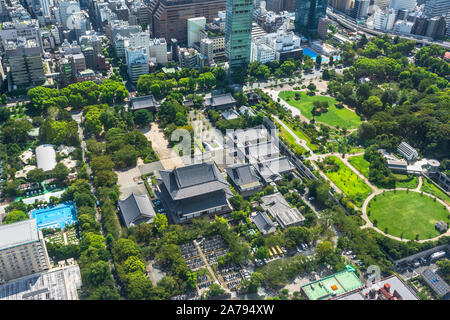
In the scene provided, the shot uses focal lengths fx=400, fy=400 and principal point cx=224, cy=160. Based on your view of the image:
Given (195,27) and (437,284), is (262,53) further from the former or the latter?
(437,284)

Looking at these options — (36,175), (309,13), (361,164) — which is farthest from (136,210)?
(309,13)

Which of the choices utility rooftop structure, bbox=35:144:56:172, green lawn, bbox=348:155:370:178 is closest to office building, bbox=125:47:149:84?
utility rooftop structure, bbox=35:144:56:172

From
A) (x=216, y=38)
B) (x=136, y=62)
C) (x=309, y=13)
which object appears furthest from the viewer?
(x=309, y=13)

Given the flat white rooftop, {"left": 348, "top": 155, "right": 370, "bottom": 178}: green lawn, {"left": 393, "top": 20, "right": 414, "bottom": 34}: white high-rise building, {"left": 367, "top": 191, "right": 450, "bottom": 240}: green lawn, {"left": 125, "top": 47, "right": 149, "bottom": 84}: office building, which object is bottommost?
{"left": 367, "top": 191, "right": 450, "bottom": 240}: green lawn

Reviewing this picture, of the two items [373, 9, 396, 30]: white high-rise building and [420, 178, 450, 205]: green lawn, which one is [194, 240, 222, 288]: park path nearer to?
[420, 178, 450, 205]: green lawn

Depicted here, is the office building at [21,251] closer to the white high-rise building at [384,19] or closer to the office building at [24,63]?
the office building at [24,63]

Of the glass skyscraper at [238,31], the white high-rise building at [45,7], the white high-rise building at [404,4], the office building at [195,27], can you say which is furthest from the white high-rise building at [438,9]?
the white high-rise building at [45,7]
